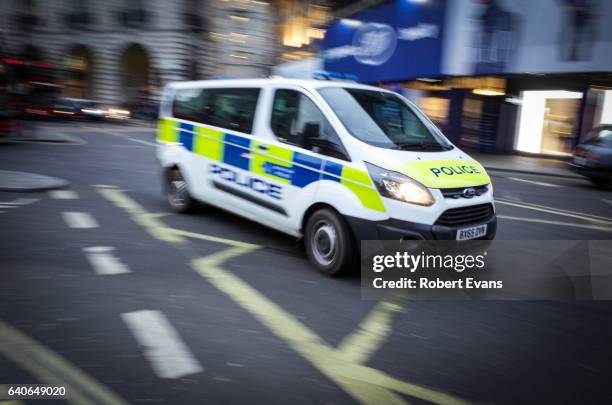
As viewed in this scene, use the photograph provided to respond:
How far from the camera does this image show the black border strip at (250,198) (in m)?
5.48

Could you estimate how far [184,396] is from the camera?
2.82 metres

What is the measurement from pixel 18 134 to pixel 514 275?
48.5 ft

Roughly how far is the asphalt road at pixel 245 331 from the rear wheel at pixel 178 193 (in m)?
0.80

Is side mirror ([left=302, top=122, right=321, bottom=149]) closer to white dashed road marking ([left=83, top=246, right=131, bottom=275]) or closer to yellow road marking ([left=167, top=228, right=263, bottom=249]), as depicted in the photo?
yellow road marking ([left=167, top=228, right=263, bottom=249])

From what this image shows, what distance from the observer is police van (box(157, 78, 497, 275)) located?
4570mm

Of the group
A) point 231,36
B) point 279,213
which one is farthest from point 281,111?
point 231,36

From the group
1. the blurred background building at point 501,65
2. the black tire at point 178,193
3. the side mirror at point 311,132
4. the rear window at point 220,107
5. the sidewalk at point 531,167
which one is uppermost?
the blurred background building at point 501,65

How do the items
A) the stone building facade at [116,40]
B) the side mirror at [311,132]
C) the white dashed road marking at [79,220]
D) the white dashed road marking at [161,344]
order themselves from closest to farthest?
the white dashed road marking at [161,344], the side mirror at [311,132], the white dashed road marking at [79,220], the stone building facade at [116,40]

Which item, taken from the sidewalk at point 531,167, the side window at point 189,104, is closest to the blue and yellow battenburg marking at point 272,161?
the side window at point 189,104

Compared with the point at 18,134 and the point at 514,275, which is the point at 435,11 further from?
the point at 514,275

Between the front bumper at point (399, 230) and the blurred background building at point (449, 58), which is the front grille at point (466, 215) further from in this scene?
the blurred background building at point (449, 58)

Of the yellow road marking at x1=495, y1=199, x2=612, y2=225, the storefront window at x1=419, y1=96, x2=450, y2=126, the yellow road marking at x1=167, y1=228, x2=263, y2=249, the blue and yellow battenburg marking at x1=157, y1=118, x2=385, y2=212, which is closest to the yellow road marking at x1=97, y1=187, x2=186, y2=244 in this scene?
the yellow road marking at x1=167, y1=228, x2=263, y2=249

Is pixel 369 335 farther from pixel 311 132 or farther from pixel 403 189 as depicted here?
pixel 311 132

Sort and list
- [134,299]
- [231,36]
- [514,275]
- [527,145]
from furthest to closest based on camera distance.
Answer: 1. [231,36]
2. [527,145]
3. [514,275]
4. [134,299]
